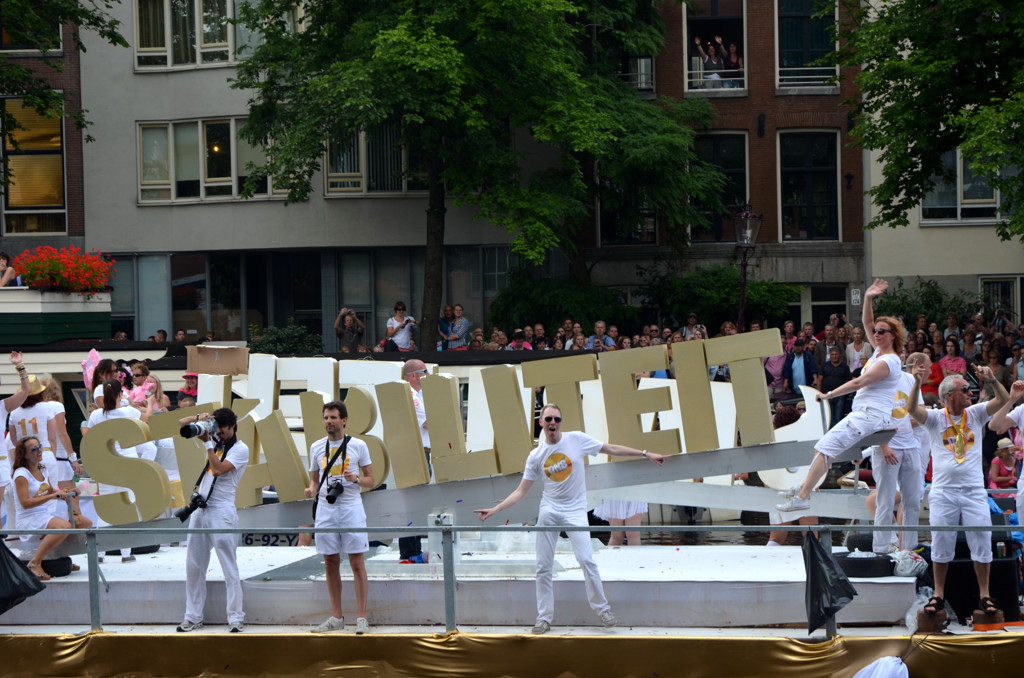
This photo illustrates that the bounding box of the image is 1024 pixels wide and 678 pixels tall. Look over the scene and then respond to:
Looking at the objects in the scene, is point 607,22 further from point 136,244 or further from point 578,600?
point 578,600

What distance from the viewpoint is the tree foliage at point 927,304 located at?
27.5m

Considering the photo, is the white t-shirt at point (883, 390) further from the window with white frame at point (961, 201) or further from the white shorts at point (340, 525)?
the window with white frame at point (961, 201)

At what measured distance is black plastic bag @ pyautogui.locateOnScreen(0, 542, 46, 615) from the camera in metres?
9.74

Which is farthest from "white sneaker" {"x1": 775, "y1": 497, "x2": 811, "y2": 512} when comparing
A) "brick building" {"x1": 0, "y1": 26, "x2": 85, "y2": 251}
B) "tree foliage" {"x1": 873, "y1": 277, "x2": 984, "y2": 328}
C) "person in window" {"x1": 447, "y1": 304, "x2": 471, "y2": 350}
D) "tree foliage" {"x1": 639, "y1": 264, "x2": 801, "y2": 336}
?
"brick building" {"x1": 0, "y1": 26, "x2": 85, "y2": 251}

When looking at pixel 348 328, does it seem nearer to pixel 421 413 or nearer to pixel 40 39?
pixel 40 39

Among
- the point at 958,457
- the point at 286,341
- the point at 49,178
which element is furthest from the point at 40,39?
the point at 958,457

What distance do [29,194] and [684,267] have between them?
57.5 feet

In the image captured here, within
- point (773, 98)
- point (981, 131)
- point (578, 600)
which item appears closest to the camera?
point (578, 600)

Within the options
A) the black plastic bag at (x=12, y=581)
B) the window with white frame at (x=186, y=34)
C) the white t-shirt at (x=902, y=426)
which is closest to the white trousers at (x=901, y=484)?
the white t-shirt at (x=902, y=426)

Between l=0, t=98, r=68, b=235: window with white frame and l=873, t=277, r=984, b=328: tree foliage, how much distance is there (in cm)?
2126

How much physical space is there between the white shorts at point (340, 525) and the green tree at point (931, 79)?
15224 mm

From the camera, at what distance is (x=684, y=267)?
30.4 meters

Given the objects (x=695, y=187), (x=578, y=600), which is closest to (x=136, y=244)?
(x=695, y=187)

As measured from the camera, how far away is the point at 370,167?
100 feet
